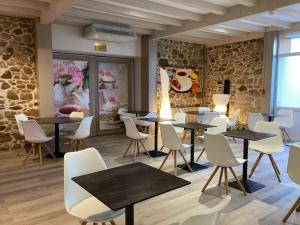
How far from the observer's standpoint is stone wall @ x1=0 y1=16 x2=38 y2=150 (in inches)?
201

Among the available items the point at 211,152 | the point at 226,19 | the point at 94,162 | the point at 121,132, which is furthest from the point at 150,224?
the point at 121,132

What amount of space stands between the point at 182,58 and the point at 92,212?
6539mm

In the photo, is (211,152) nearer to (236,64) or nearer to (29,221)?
(29,221)

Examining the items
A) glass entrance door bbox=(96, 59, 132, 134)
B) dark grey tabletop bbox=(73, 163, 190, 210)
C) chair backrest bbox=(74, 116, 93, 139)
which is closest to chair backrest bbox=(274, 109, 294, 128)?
glass entrance door bbox=(96, 59, 132, 134)

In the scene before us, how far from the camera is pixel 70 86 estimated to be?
629 cm

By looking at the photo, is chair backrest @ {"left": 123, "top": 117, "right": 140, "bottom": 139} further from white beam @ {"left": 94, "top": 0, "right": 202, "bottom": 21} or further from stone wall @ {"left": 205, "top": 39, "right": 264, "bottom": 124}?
stone wall @ {"left": 205, "top": 39, "right": 264, "bottom": 124}

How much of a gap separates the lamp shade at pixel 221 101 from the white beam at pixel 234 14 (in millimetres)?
2455

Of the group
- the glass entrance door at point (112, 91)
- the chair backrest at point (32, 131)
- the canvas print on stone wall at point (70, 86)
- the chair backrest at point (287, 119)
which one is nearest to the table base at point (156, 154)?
the chair backrest at point (32, 131)

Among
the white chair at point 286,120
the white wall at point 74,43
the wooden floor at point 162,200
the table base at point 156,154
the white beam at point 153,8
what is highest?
the white beam at point 153,8

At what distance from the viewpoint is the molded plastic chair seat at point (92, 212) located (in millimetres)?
1753

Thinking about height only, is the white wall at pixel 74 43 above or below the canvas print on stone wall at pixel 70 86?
above

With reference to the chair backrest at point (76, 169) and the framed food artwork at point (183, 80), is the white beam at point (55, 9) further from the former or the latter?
the framed food artwork at point (183, 80)

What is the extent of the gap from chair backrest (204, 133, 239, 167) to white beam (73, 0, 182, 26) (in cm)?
305

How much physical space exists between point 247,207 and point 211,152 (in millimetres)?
722
